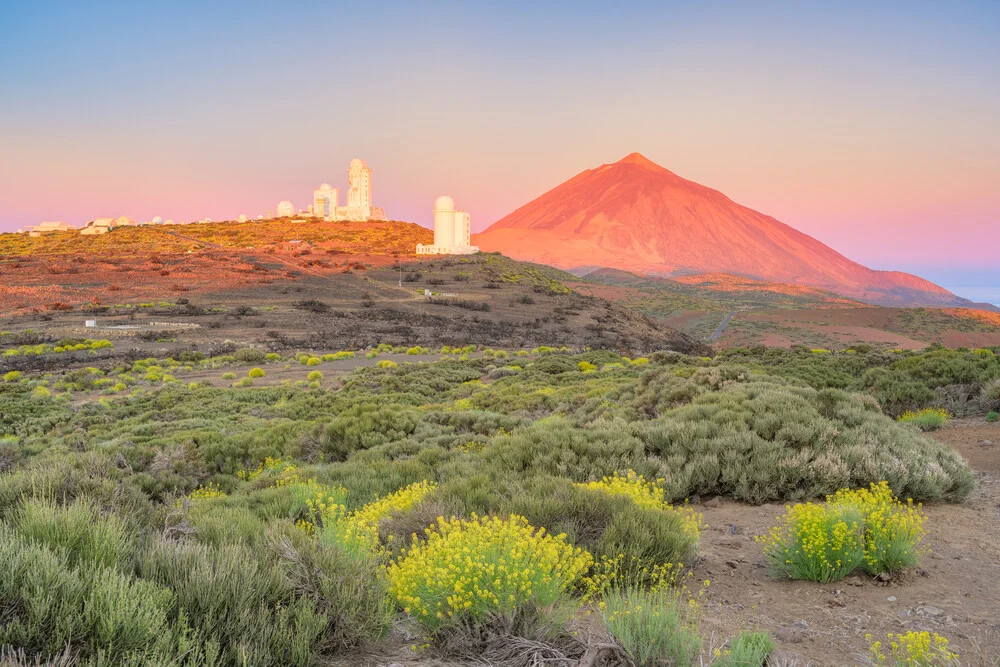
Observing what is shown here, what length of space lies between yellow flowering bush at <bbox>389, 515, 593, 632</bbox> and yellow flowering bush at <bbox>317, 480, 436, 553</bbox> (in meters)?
0.44

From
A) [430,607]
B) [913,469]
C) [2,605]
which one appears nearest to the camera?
[2,605]

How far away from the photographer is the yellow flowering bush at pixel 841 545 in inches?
171

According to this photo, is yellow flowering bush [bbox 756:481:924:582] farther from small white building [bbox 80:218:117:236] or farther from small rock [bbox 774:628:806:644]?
small white building [bbox 80:218:117:236]

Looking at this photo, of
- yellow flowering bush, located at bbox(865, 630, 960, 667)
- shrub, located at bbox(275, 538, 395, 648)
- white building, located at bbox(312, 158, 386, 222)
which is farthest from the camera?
white building, located at bbox(312, 158, 386, 222)

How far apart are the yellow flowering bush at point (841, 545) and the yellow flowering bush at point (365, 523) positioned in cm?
307

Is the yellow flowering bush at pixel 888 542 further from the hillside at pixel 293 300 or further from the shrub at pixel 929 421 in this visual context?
the hillside at pixel 293 300

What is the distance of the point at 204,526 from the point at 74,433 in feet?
42.9

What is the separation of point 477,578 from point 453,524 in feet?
2.93

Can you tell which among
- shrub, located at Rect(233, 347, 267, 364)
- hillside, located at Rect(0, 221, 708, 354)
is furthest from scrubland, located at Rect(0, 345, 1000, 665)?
hillside, located at Rect(0, 221, 708, 354)

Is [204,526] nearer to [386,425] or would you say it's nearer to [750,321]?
[386,425]

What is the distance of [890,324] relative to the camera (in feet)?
213

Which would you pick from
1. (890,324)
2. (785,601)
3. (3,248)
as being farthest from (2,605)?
(3,248)

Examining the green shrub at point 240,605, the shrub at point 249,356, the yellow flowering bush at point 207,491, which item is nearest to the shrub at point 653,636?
the green shrub at point 240,605

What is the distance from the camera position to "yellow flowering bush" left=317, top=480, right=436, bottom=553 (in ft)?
13.0
